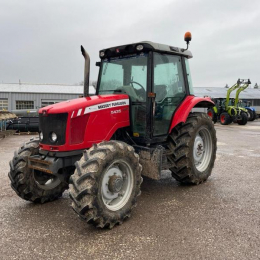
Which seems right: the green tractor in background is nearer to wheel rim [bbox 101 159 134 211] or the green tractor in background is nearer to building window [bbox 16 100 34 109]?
building window [bbox 16 100 34 109]

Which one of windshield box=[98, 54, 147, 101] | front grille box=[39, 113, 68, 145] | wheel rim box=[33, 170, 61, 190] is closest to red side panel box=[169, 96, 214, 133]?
windshield box=[98, 54, 147, 101]

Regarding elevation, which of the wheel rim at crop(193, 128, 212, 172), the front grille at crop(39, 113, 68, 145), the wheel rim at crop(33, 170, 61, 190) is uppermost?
the front grille at crop(39, 113, 68, 145)

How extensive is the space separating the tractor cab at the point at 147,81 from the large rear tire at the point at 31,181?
4.69ft

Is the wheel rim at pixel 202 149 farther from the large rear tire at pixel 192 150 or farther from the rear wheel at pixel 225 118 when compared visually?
the rear wheel at pixel 225 118

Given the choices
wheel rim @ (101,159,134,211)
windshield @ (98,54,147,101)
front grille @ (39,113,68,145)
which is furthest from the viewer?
windshield @ (98,54,147,101)

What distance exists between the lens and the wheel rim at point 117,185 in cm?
341

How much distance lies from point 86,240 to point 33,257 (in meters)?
0.57

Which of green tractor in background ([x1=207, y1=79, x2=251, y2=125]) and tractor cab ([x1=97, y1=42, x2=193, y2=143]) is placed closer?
tractor cab ([x1=97, y1=42, x2=193, y2=143])

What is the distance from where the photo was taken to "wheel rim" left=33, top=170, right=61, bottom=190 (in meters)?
4.09

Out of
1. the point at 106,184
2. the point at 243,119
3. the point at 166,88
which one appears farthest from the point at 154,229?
the point at 243,119

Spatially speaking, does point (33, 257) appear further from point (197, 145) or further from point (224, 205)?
point (197, 145)

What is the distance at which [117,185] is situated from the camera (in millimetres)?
3430

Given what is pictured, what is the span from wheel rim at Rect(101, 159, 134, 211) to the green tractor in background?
18.4m

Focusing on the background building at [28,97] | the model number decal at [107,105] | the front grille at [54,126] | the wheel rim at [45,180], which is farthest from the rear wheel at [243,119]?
the front grille at [54,126]
